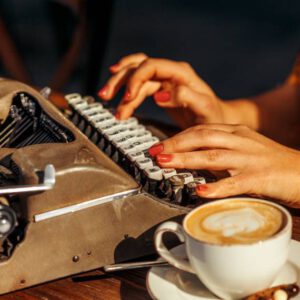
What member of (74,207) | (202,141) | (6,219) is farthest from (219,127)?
(6,219)

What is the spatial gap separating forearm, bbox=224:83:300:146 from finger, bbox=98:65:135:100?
312mm

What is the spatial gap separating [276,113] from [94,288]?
3.69 ft

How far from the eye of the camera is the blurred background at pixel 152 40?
12.9ft

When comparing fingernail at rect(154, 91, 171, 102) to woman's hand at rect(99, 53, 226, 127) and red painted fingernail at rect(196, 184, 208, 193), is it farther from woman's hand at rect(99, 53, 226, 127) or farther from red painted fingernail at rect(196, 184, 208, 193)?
red painted fingernail at rect(196, 184, 208, 193)

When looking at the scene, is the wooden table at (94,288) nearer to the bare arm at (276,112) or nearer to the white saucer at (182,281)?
the white saucer at (182,281)

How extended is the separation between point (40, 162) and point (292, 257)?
16.8 inches

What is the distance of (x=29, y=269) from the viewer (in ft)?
3.84

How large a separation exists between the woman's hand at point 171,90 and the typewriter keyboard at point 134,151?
0.12 metres

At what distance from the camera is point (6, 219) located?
3.56 ft

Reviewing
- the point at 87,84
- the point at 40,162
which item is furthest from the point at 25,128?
the point at 87,84

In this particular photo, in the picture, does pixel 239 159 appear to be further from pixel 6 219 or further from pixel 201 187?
pixel 6 219

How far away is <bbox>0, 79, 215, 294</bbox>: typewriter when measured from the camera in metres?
1.15

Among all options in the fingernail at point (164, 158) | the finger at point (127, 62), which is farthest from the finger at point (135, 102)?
the fingernail at point (164, 158)

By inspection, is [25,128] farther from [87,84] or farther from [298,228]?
[87,84]
